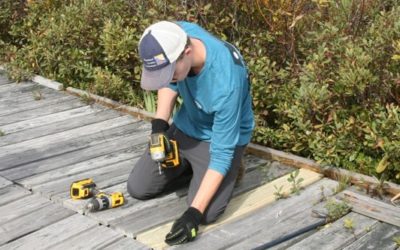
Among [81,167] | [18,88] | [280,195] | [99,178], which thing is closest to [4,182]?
[81,167]

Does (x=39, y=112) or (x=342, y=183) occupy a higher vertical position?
(x=342, y=183)

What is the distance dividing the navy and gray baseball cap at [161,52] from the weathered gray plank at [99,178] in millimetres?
1230

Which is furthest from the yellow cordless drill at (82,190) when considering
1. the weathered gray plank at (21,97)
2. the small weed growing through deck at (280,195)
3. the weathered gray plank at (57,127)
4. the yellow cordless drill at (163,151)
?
the weathered gray plank at (21,97)

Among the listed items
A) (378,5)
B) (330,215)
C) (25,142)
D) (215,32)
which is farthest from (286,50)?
(25,142)

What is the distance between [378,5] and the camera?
5.69 m

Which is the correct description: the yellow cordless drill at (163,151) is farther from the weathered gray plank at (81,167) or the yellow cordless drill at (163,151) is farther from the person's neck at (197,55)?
the weathered gray plank at (81,167)

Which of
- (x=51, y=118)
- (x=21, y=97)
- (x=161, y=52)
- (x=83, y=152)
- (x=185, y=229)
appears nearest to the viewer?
(x=161, y=52)

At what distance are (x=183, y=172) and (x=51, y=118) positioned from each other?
1983 mm

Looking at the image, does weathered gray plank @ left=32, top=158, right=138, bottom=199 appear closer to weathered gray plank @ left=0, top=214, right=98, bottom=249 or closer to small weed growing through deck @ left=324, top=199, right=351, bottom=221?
weathered gray plank @ left=0, top=214, right=98, bottom=249

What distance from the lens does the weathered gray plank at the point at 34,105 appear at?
5.92 m

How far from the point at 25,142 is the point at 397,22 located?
10.4 ft

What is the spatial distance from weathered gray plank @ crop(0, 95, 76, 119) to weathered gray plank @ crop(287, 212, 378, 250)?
3.40 m

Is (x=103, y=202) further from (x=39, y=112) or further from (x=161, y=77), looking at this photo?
(x=39, y=112)

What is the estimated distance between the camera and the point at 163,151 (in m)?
3.84
